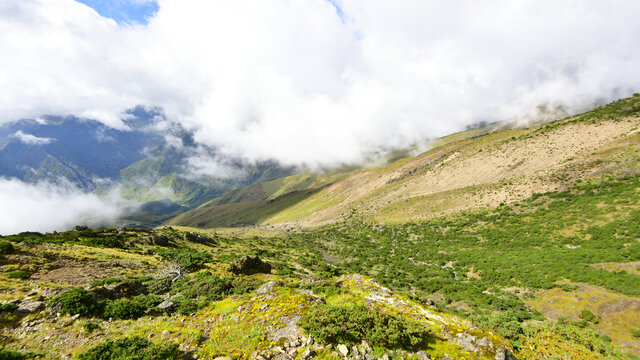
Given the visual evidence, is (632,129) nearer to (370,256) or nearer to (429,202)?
(429,202)

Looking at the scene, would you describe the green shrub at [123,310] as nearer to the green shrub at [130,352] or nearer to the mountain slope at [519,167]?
the green shrub at [130,352]

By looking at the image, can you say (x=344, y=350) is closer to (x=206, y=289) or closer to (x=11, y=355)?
(x=11, y=355)

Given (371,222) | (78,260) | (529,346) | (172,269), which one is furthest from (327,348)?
(371,222)

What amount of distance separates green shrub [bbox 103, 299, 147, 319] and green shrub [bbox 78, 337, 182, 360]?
4.48 m

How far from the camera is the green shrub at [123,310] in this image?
1233 cm

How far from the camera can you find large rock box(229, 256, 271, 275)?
24.1 meters

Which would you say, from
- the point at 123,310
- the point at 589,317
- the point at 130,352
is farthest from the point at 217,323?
the point at 589,317

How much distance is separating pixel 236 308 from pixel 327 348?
21.6ft

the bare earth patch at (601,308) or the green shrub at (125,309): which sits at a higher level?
the green shrub at (125,309)

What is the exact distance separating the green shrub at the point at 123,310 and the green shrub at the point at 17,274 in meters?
9.81

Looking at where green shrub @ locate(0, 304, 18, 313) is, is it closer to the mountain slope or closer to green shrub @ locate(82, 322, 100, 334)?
green shrub @ locate(82, 322, 100, 334)

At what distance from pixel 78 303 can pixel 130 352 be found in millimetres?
7028

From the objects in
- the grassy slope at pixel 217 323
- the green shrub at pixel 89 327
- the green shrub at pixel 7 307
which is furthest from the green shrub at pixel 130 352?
the green shrub at pixel 7 307

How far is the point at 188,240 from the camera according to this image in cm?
5109
